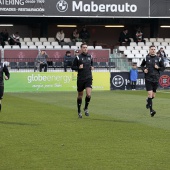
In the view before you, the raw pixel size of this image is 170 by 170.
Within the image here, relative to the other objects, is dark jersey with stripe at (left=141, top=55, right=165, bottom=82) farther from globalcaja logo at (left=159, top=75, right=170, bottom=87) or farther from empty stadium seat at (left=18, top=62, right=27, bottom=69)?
empty stadium seat at (left=18, top=62, right=27, bottom=69)

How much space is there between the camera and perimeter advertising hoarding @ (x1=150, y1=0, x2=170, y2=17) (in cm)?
4475

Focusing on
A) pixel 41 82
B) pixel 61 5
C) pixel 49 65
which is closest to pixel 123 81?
pixel 49 65

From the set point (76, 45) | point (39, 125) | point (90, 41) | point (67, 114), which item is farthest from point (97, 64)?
point (39, 125)

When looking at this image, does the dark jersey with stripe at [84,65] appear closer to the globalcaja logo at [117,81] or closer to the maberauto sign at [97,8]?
the globalcaja logo at [117,81]

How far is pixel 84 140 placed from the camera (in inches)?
536

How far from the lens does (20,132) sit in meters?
15.1

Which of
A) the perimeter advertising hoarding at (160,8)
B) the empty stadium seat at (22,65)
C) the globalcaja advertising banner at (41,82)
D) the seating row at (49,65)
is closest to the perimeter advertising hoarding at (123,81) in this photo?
the seating row at (49,65)

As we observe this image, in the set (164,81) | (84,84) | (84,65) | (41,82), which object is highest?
(84,65)

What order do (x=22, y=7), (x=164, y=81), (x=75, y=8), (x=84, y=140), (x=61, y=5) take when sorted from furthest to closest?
1. (x=75, y=8)
2. (x=61, y=5)
3. (x=22, y=7)
4. (x=164, y=81)
5. (x=84, y=140)

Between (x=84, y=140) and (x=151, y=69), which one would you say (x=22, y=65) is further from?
(x=84, y=140)

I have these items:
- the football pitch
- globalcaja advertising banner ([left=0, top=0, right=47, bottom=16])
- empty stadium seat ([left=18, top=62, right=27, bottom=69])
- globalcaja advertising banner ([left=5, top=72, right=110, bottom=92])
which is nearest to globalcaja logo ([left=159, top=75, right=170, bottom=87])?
globalcaja advertising banner ([left=5, top=72, right=110, bottom=92])

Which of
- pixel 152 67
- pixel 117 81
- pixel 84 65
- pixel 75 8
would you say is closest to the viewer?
pixel 84 65

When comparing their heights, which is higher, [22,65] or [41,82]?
[22,65]

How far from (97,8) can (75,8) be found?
145cm
